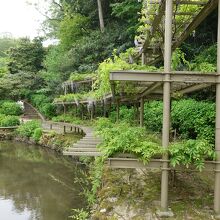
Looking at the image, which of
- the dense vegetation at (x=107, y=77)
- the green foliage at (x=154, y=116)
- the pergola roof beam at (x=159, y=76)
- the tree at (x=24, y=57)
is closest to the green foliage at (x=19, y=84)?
the dense vegetation at (x=107, y=77)

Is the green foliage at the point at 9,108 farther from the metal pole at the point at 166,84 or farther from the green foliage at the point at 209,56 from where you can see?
the metal pole at the point at 166,84

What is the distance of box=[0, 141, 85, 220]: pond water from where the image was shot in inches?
294

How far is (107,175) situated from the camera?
757cm

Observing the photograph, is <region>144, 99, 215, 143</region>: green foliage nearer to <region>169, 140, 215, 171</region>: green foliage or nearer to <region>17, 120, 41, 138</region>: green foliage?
<region>169, 140, 215, 171</region>: green foliage

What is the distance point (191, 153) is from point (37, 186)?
6.15m

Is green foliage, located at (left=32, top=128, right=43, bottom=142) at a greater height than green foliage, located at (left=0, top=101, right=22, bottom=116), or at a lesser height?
lesser

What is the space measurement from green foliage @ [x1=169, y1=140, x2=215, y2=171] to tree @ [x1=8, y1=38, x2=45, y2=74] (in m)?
24.4

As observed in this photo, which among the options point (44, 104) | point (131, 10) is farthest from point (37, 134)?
point (131, 10)

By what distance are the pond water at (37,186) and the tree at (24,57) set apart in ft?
47.9

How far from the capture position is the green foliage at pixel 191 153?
4953mm

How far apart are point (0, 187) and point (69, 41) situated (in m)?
15.0

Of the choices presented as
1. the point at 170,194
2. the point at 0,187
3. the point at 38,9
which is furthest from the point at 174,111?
the point at 38,9

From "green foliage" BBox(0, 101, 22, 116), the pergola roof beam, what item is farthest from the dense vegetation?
the pergola roof beam

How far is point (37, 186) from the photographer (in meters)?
9.52
